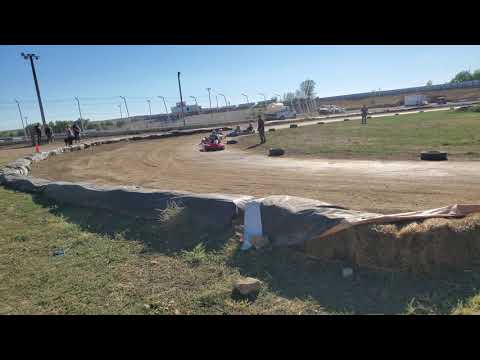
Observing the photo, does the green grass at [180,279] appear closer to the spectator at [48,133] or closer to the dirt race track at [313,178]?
the dirt race track at [313,178]

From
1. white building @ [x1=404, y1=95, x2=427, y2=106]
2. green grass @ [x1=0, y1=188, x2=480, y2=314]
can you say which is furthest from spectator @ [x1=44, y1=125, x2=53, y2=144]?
white building @ [x1=404, y1=95, x2=427, y2=106]

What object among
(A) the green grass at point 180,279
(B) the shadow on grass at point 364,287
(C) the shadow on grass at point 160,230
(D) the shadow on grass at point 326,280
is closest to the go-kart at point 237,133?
(C) the shadow on grass at point 160,230

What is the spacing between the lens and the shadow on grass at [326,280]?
10.5 ft

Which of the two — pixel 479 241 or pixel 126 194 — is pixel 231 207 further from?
pixel 479 241

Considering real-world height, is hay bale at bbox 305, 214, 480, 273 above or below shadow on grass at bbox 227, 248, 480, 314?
above

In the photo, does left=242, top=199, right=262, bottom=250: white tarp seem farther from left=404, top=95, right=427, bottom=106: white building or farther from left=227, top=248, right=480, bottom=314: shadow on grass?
left=404, top=95, right=427, bottom=106: white building

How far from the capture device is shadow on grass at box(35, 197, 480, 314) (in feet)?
10.5

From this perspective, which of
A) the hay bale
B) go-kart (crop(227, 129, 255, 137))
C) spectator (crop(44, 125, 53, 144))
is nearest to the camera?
the hay bale

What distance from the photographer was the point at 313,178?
9.55 meters

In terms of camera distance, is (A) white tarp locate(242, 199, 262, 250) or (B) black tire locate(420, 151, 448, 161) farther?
(B) black tire locate(420, 151, 448, 161)

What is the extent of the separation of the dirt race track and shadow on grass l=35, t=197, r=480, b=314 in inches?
99.9

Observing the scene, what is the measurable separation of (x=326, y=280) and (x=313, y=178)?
6040mm
